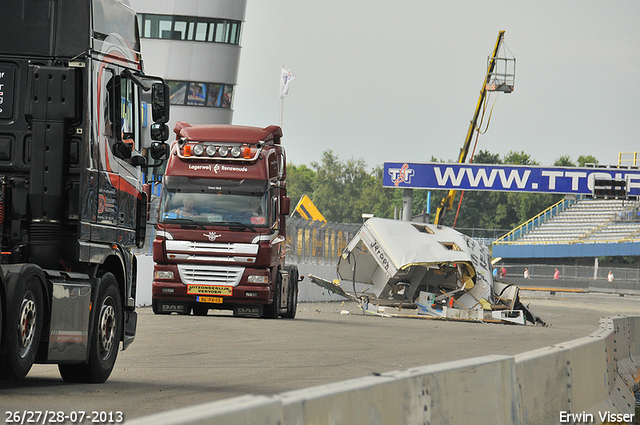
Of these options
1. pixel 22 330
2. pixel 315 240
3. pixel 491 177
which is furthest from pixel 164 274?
pixel 491 177

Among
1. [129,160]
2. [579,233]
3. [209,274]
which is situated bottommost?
[579,233]

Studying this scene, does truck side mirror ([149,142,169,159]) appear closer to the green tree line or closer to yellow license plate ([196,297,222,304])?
yellow license plate ([196,297,222,304])

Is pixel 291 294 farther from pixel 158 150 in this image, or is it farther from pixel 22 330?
pixel 22 330

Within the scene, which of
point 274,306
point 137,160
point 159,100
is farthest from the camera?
point 274,306

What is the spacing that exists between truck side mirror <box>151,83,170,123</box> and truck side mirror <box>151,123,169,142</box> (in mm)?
117

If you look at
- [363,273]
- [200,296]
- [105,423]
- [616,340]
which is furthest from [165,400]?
[363,273]

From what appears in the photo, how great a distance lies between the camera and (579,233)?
7906cm

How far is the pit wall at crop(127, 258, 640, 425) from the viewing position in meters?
3.47

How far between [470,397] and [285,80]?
5002 cm

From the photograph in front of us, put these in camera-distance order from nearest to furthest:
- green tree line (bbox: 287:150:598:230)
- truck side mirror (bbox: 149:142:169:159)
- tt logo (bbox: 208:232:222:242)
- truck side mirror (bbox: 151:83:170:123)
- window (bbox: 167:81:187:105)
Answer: truck side mirror (bbox: 151:83:170:123), truck side mirror (bbox: 149:142:169:159), tt logo (bbox: 208:232:222:242), window (bbox: 167:81:187:105), green tree line (bbox: 287:150:598:230)

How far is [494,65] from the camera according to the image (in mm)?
56562

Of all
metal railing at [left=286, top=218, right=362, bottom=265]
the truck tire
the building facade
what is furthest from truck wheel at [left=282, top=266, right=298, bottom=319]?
the building facade

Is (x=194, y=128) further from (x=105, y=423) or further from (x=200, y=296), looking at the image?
(x=105, y=423)

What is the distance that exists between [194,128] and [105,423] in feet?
45.7
